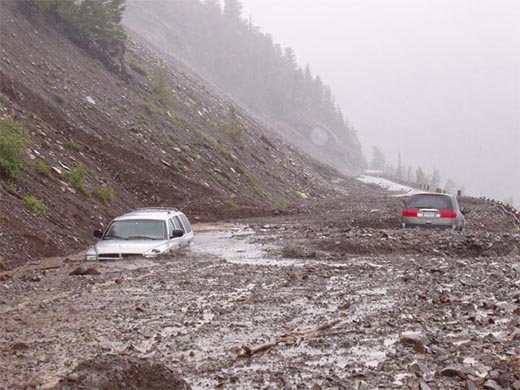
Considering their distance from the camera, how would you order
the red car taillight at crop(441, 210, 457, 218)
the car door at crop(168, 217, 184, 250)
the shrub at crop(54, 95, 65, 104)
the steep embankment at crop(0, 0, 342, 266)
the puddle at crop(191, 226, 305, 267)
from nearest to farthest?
the car door at crop(168, 217, 184, 250), the puddle at crop(191, 226, 305, 267), the steep embankment at crop(0, 0, 342, 266), the red car taillight at crop(441, 210, 457, 218), the shrub at crop(54, 95, 65, 104)

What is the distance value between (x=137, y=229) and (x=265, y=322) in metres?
7.47

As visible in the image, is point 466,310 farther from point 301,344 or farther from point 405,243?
point 405,243

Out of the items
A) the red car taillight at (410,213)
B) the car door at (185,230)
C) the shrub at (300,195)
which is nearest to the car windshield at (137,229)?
the car door at (185,230)

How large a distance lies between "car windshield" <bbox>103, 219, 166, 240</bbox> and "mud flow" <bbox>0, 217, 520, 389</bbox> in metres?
1.01

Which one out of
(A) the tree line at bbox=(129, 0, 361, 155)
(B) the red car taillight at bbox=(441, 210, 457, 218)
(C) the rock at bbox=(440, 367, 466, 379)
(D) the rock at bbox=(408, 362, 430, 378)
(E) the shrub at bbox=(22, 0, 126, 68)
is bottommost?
(D) the rock at bbox=(408, 362, 430, 378)

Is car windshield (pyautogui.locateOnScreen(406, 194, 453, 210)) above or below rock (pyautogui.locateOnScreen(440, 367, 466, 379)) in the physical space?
above

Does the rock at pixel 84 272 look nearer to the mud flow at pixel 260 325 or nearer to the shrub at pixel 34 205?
the mud flow at pixel 260 325

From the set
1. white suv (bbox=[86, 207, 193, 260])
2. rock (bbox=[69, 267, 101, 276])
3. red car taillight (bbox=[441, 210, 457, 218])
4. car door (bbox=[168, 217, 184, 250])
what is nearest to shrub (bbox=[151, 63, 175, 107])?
red car taillight (bbox=[441, 210, 457, 218])

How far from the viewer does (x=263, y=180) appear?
43.5 metres

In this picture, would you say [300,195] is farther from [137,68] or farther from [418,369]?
[418,369]

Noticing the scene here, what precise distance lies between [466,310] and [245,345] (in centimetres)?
378

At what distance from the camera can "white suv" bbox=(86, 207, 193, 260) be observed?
15.4m

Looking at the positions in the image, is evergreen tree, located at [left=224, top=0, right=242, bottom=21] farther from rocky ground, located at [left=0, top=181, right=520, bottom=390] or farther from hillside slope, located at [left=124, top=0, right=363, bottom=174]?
rocky ground, located at [left=0, top=181, right=520, bottom=390]

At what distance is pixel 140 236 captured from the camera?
16.4 meters
